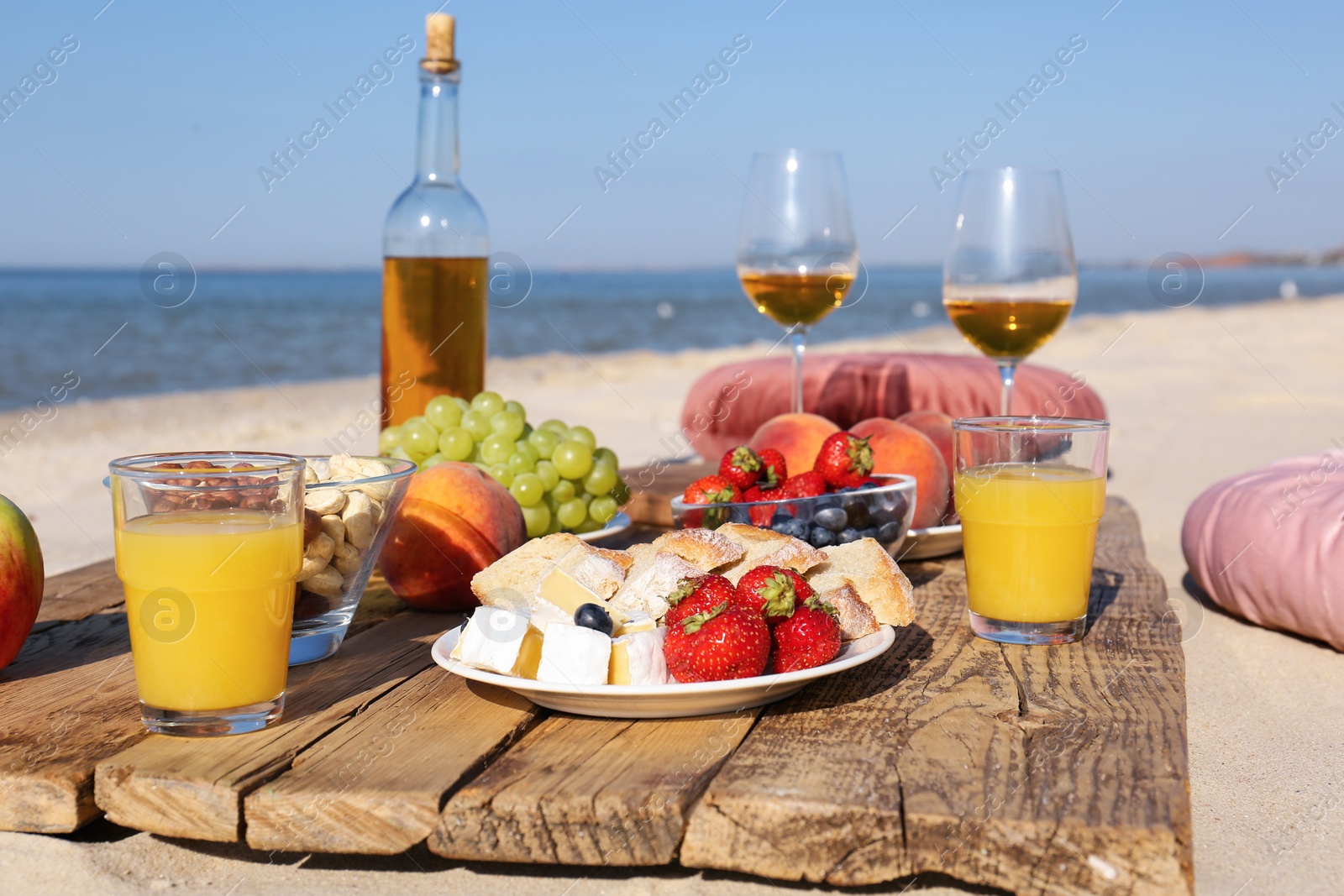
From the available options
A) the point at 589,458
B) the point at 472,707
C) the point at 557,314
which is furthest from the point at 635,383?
the point at 557,314

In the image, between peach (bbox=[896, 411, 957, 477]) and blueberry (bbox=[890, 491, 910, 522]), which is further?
peach (bbox=[896, 411, 957, 477])

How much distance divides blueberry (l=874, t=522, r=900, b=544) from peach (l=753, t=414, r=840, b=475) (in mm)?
362

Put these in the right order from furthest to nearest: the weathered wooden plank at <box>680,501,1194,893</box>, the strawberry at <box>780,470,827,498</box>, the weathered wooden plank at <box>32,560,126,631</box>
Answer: the strawberry at <box>780,470,827,498</box>, the weathered wooden plank at <box>32,560,126,631</box>, the weathered wooden plank at <box>680,501,1194,893</box>

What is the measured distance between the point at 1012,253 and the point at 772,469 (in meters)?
0.66

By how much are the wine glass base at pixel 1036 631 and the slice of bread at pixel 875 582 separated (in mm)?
212

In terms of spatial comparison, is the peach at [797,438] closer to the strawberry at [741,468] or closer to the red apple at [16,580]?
the strawberry at [741,468]

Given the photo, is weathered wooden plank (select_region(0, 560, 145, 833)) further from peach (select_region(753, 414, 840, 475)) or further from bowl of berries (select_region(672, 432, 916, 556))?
peach (select_region(753, 414, 840, 475))

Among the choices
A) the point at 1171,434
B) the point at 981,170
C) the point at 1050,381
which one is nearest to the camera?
the point at 981,170

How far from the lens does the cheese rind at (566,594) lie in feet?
4.89

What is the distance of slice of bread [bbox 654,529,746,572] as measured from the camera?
1.62 m

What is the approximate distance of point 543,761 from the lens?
1.27 m

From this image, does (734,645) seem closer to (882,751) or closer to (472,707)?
(882,751)

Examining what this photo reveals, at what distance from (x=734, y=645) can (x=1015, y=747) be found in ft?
1.16

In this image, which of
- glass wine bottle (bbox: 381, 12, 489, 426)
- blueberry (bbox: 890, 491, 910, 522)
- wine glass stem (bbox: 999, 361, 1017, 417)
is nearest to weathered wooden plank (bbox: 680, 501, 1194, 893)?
blueberry (bbox: 890, 491, 910, 522)
